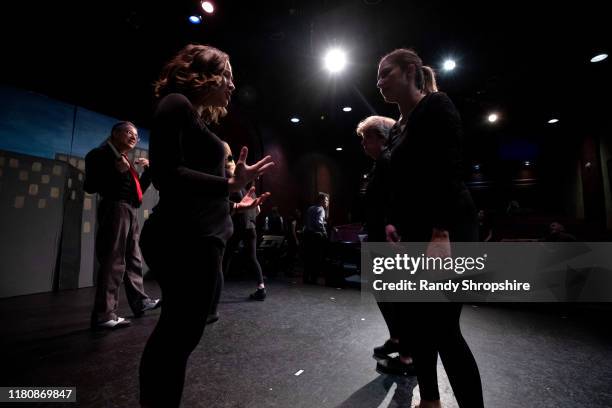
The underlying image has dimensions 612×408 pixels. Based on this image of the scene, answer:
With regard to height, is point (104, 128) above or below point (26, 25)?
below

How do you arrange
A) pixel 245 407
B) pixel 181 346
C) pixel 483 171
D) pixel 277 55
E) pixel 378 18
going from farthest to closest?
pixel 483 171 < pixel 277 55 < pixel 378 18 < pixel 245 407 < pixel 181 346

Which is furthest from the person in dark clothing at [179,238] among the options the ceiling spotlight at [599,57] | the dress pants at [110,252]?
the ceiling spotlight at [599,57]

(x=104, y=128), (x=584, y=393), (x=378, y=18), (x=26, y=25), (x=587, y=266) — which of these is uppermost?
(x=378, y=18)

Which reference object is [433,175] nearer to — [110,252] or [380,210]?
[380,210]

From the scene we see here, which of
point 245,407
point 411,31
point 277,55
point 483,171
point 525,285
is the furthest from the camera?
point 483,171

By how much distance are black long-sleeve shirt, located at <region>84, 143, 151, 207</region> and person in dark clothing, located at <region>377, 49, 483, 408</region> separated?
2.08 metres

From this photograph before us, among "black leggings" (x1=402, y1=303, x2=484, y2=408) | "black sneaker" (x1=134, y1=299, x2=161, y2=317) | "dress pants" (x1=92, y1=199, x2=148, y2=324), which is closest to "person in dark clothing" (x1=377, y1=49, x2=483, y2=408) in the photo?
"black leggings" (x1=402, y1=303, x2=484, y2=408)

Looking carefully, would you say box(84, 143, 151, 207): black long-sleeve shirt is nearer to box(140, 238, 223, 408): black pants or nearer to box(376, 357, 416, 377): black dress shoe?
box(140, 238, 223, 408): black pants

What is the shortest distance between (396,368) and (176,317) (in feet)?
4.58

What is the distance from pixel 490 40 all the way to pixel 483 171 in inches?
462

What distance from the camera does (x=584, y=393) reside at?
1.43 meters

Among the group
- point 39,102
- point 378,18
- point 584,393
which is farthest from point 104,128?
point 584,393

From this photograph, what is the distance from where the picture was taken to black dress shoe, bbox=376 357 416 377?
158 cm

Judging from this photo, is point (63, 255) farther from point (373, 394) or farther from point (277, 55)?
point (277, 55)
